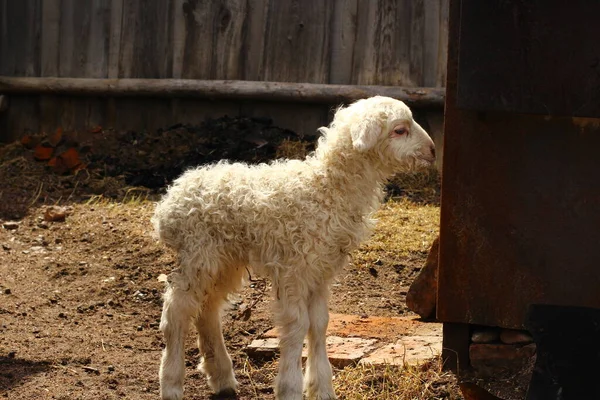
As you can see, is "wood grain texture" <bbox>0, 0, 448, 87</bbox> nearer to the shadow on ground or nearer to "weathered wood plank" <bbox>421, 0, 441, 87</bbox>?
"weathered wood plank" <bbox>421, 0, 441, 87</bbox>

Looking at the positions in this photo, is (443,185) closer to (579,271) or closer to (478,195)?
(478,195)

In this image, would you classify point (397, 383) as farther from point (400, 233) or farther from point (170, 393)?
Answer: point (400, 233)

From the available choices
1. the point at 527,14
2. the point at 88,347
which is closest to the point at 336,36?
the point at 88,347

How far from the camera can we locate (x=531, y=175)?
5.78m

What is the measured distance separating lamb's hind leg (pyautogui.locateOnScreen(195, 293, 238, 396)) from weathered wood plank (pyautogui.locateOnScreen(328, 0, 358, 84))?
18.6ft

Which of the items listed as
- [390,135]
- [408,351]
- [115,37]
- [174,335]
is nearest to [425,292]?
[408,351]

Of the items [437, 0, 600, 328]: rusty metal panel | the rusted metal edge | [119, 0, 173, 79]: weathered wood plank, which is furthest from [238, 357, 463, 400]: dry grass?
[119, 0, 173, 79]: weathered wood plank

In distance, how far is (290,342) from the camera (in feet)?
18.9

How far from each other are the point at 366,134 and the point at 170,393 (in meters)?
1.89

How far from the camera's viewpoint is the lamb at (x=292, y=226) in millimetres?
5785

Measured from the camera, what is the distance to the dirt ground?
6695mm

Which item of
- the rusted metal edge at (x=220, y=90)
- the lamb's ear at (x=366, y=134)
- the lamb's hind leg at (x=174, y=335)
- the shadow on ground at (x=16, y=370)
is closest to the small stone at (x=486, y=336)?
the lamb's ear at (x=366, y=134)

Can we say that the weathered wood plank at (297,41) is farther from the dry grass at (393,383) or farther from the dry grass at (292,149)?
the dry grass at (393,383)

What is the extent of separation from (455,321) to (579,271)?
31.3 inches
